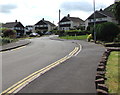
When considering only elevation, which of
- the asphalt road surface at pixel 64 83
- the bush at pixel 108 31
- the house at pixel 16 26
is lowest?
the asphalt road surface at pixel 64 83

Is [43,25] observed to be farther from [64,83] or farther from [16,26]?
[64,83]

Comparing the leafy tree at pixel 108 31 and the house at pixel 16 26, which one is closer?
the leafy tree at pixel 108 31

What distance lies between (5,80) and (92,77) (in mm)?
3351

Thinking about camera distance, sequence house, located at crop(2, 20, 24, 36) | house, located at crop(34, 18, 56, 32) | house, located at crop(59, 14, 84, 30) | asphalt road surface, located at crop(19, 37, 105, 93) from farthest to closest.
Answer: house, located at crop(34, 18, 56, 32)
house, located at crop(59, 14, 84, 30)
house, located at crop(2, 20, 24, 36)
asphalt road surface, located at crop(19, 37, 105, 93)

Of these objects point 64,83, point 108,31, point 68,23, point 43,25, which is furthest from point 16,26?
point 64,83

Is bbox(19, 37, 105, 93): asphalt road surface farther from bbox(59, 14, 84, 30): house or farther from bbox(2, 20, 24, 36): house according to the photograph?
bbox(59, 14, 84, 30): house

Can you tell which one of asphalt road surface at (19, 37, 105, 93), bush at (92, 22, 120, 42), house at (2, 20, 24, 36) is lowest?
asphalt road surface at (19, 37, 105, 93)

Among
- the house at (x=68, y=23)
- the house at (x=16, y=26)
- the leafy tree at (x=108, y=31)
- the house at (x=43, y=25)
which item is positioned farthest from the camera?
the house at (x=43, y=25)

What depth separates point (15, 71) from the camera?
9.03 metres

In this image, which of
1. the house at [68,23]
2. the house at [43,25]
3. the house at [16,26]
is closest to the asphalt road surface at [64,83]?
the house at [16,26]

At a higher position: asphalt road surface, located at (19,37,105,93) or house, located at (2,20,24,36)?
house, located at (2,20,24,36)

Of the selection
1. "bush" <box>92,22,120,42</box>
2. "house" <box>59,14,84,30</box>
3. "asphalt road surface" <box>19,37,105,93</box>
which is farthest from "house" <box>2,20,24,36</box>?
"asphalt road surface" <box>19,37,105,93</box>

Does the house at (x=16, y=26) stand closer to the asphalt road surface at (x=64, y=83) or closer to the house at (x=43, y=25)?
the house at (x=43, y=25)

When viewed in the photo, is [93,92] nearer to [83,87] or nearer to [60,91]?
[83,87]
